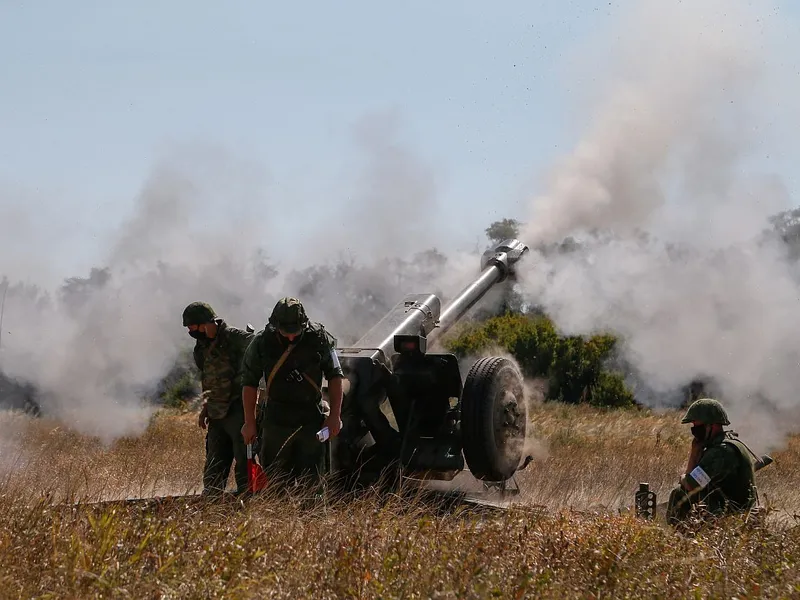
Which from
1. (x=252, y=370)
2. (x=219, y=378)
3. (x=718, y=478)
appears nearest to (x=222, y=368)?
(x=219, y=378)

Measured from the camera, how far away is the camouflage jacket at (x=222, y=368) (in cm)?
848

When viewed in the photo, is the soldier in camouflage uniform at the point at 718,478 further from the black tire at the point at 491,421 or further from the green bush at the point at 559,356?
the green bush at the point at 559,356

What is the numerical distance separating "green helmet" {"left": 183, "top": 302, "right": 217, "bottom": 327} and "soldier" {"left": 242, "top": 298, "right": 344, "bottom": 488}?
979mm

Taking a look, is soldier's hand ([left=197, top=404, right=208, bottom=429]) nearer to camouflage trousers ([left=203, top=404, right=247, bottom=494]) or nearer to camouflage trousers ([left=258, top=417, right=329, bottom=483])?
camouflage trousers ([left=203, top=404, right=247, bottom=494])

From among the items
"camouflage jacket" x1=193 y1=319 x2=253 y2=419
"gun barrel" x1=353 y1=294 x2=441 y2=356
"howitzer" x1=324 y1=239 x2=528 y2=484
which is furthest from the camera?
"gun barrel" x1=353 y1=294 x2=441 y2=356

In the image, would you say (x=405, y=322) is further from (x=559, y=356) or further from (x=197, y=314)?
(x=559, y=356)

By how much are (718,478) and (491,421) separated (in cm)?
227

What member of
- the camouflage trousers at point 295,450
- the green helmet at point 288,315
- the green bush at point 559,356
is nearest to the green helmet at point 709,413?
the camouflage trousers at point 295,450

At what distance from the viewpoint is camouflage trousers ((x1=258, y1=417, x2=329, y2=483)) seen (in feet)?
24.8

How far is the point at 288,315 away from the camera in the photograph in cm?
723

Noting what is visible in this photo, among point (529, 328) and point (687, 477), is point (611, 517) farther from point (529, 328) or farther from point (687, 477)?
point (529, 328)

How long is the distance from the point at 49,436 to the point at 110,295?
12.3 feet

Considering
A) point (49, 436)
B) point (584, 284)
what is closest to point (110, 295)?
point (49, 436)

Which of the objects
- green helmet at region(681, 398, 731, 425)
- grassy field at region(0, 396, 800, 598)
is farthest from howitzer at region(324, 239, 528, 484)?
green helmet at region(681, 398, 731, 425)
